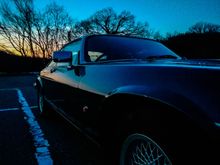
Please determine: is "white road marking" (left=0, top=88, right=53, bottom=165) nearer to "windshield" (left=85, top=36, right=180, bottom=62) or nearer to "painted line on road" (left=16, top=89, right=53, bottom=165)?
"painted line on road" (left=16, top=89, right=53, bottom=165)

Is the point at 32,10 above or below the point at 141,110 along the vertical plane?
above

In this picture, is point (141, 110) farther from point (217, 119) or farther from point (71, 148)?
point (71, 148)

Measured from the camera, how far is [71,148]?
2.93 metres

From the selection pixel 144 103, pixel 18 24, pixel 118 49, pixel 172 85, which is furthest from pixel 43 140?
pixel 18 24

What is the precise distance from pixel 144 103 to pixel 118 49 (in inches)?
54.5

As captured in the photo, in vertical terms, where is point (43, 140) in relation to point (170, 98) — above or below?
below

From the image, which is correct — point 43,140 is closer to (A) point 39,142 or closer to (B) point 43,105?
(A) point 39,142

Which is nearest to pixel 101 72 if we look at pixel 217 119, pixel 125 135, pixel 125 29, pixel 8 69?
pixel 125 135

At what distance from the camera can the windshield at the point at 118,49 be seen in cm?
265

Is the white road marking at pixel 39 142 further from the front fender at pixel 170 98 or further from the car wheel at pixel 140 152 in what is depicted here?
the front fender at pixel 170 98

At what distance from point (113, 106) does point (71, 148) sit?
142 cm

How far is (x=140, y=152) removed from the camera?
5.33 ft

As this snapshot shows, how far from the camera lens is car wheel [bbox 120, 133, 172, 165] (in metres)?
1.46

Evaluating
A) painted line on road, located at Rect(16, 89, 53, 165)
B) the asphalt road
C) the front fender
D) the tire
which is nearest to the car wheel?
the front fender
